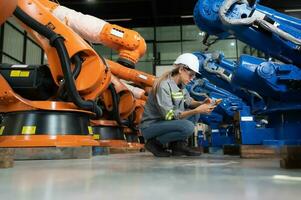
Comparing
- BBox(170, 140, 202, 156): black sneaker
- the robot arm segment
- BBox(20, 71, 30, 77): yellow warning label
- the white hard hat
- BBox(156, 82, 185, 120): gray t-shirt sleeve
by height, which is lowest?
BBox(170, 140, 202, 156): black sneaker

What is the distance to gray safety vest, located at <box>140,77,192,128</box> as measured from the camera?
303 centimetres

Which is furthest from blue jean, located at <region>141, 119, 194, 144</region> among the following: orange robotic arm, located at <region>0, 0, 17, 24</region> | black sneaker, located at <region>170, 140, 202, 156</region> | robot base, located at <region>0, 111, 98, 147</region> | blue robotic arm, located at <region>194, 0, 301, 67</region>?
orange robotic arm, located at <region>0, 0, 17, 24</region>

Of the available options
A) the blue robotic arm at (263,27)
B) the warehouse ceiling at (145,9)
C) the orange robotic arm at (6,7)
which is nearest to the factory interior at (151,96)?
the blue robotic arm at (263,27)

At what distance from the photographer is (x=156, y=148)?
10.9 ft

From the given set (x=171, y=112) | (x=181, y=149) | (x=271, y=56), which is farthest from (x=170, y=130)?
(x=271, y=56)

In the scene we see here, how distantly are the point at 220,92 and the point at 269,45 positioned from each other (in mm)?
3037

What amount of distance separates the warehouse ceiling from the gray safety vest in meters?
8.36

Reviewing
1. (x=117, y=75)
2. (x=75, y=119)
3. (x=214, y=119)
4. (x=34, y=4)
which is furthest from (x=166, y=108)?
(x=214, y=119)

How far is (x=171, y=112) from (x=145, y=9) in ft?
31.1

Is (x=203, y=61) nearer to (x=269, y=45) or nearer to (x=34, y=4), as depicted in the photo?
(x=269, y=45)

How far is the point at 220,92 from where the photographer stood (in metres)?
5.63

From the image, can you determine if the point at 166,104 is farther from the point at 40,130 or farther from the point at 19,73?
the point at 19,73

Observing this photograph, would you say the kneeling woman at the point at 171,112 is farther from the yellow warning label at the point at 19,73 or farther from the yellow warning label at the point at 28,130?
the yellow warning label at the point at 19,73

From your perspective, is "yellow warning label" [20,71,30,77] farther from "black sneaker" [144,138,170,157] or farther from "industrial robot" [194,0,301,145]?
Answer: "industrial robot" [194,0,301,145]
